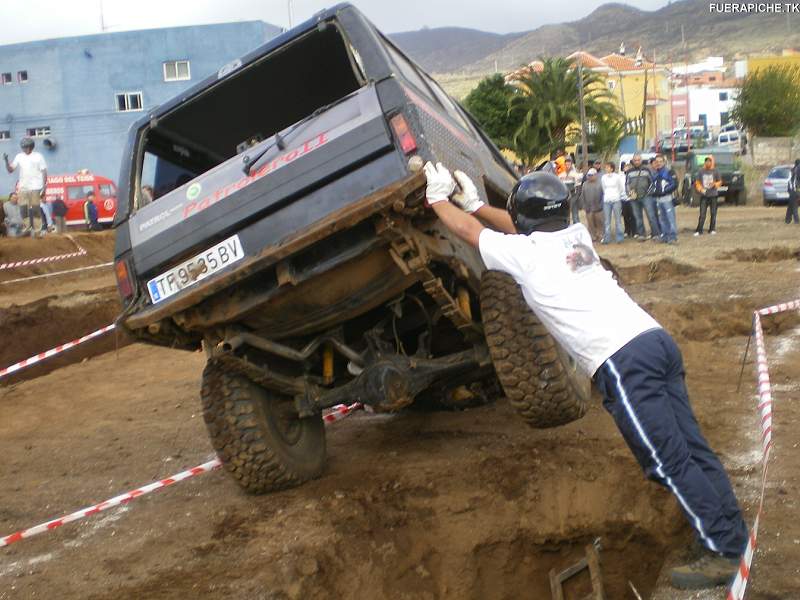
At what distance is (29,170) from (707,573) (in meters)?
15.1

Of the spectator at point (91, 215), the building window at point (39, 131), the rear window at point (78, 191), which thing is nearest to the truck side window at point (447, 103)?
the spectator at point (91, 215)

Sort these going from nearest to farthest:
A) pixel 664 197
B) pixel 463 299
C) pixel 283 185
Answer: pixel 283 185
pixel 463 299
pixel 664 197

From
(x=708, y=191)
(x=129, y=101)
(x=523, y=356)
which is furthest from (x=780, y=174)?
(x=129, y=101)

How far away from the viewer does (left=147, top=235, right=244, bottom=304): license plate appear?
4.55 meters

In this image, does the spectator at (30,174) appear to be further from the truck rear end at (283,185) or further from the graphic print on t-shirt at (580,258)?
the graphic print on t-shirt at (580,258)

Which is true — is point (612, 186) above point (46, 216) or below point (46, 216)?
below

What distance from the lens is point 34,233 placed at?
18.9 meters

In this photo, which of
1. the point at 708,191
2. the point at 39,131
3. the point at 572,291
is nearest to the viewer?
the point at 572,291

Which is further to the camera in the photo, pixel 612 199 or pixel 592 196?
pixel 592 196

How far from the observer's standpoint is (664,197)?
1845 centimetres

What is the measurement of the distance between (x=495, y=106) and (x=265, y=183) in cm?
4400

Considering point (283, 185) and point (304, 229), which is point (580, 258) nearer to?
point (304, 229)

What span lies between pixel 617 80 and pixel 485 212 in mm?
85893

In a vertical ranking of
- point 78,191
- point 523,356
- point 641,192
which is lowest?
point 523,356
